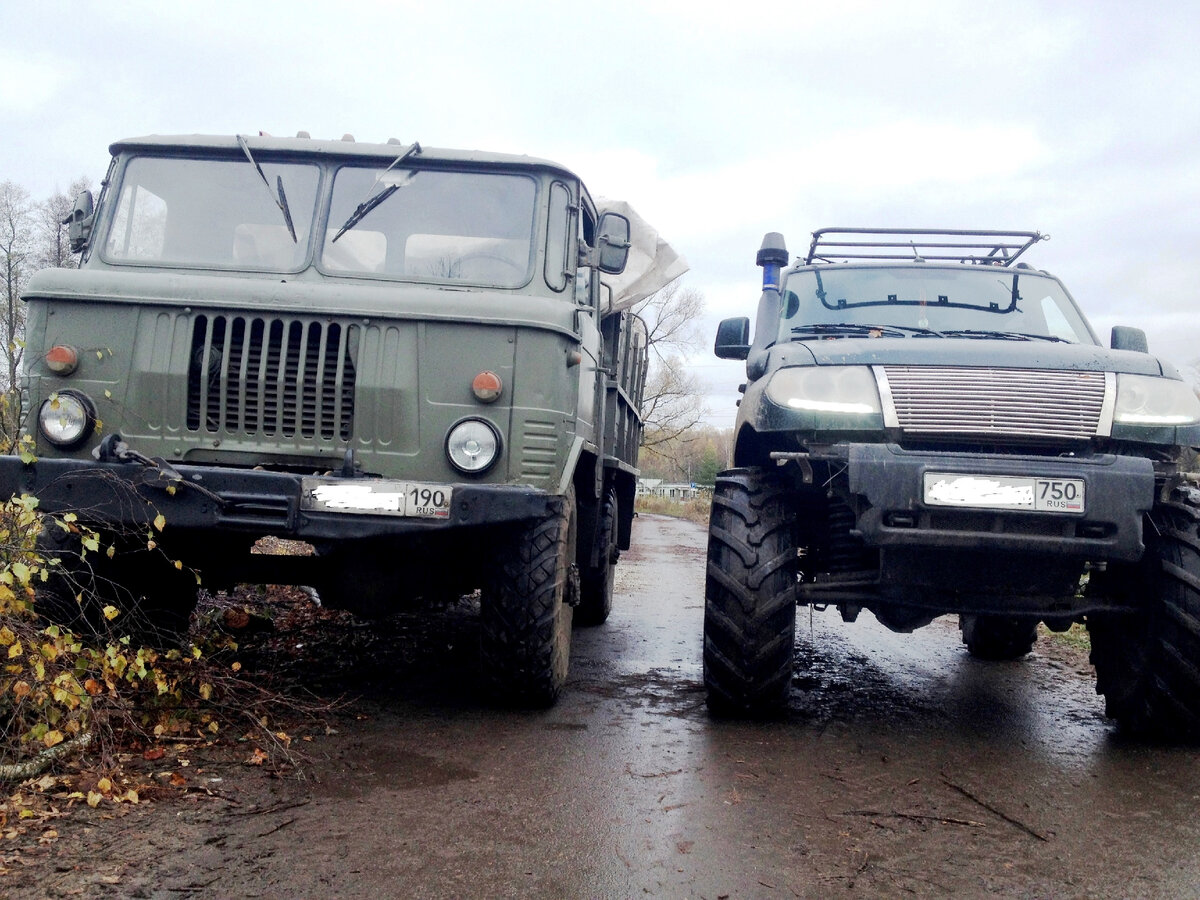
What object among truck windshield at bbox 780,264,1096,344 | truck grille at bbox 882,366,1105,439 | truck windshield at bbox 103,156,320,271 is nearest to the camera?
truck grille at bbox 882,366,1105,439

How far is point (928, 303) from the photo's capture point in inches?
227

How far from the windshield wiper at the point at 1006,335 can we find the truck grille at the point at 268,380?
302cm

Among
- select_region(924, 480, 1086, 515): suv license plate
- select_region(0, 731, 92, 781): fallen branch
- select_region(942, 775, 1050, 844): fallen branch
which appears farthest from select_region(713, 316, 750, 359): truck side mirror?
select_region(0, 731, 92, 781): fallen branch

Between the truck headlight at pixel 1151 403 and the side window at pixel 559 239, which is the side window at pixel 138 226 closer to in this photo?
the side window at pixel 559 239

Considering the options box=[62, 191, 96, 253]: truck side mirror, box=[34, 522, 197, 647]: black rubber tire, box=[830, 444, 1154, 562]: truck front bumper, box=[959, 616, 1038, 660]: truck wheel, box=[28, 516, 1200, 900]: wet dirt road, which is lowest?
box=[28, 516, 1200, 900]: wet dirt road

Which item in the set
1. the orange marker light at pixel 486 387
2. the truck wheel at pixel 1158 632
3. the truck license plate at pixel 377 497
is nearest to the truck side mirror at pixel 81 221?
the truck license plate at pixel 377 497

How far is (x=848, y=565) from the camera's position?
4.89 metres

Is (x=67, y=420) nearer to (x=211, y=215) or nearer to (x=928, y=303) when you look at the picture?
(x=211, y=215)

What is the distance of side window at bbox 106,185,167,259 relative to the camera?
16.7ft

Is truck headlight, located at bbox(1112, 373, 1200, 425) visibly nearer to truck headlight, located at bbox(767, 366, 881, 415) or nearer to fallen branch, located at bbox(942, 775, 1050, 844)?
truck headlight, located at bbox(767, 366, 881, 415)

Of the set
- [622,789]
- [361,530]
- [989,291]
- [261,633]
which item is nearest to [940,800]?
[622,789]

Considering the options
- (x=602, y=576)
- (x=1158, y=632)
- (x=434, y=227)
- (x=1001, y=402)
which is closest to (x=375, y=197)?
(x=434, y=227)

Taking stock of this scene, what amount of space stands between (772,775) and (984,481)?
1410mm

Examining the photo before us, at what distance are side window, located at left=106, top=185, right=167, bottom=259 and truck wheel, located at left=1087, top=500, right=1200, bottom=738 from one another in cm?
475
